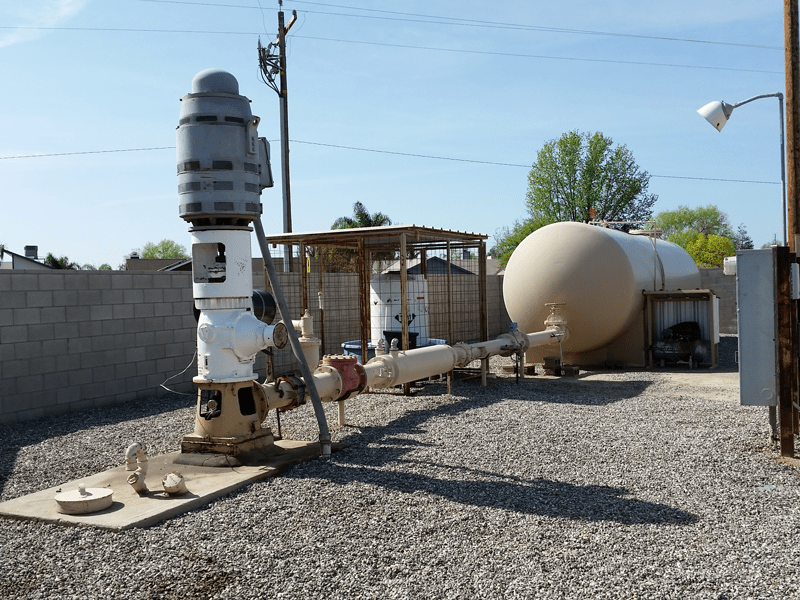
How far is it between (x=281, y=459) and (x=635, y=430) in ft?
12.4

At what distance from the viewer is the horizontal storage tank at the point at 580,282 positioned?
12305 mm

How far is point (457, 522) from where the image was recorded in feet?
15.9

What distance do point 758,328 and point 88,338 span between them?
8088mm

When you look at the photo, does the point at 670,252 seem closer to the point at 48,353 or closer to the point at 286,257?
the point at 286,257

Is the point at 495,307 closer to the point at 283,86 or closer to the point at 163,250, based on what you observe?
the point at 283,86

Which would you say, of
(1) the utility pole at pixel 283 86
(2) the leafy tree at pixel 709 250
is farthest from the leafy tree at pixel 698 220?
(1) the utility pole at pixel 283 86

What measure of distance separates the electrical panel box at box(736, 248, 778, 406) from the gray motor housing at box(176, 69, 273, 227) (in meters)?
4.49

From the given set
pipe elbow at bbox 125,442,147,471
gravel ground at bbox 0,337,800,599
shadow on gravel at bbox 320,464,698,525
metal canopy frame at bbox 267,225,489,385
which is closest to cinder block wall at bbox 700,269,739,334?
metal canopy frame at bbox 267,225,489,385

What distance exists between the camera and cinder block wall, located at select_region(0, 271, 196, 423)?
891cm

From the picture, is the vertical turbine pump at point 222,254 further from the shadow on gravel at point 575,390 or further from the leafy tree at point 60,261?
the leafy tree at point 60,261

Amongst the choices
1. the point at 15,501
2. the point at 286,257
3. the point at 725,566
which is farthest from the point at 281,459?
the point at 286,257

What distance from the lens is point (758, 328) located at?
254 inches

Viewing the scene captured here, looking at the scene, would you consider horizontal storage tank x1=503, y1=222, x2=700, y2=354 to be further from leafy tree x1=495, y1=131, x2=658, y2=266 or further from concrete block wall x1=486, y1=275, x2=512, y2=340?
leafy tree x1=495, y1=131, x2=658, y2=266

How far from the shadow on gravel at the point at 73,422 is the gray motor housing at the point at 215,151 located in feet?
9.63
